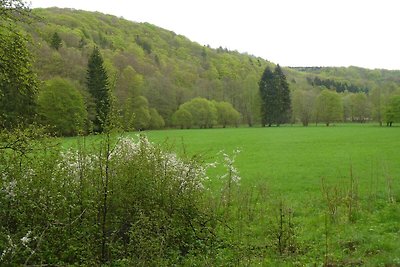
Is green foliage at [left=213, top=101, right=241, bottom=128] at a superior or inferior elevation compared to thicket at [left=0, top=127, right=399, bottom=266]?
superior

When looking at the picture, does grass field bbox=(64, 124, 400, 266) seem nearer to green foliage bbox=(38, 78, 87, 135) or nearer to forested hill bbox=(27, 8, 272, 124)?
forested hill bbox=(27, 8, 272, 124)

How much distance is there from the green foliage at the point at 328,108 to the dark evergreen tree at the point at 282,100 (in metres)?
8.84

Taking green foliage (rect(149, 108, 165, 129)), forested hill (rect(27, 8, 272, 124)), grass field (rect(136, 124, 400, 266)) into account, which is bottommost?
grass field (rect(136, 124, 400, 266))

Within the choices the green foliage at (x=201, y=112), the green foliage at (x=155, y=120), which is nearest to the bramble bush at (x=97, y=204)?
the green foliage at (x=155, y=120)

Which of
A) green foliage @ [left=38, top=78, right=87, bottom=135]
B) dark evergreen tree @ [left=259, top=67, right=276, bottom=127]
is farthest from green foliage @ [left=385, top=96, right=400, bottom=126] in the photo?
green foliage @ [left=38, top=78, right=87, bottom=135]

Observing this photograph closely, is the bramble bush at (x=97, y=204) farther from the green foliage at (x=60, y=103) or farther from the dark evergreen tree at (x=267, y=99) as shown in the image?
the dark evergreen tree at (x=267, y=99)

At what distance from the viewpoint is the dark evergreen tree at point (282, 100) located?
110981 millimetres

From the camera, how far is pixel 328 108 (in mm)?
112312

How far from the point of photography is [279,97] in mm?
111500

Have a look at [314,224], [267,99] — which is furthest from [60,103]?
[267,99]

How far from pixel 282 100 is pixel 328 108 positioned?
1356 cm

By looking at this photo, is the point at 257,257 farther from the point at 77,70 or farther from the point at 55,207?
the point at 77,70

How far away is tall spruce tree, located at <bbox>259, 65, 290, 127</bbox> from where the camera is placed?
111m

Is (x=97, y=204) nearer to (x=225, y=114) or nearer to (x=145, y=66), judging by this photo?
(x=225, y=114)
